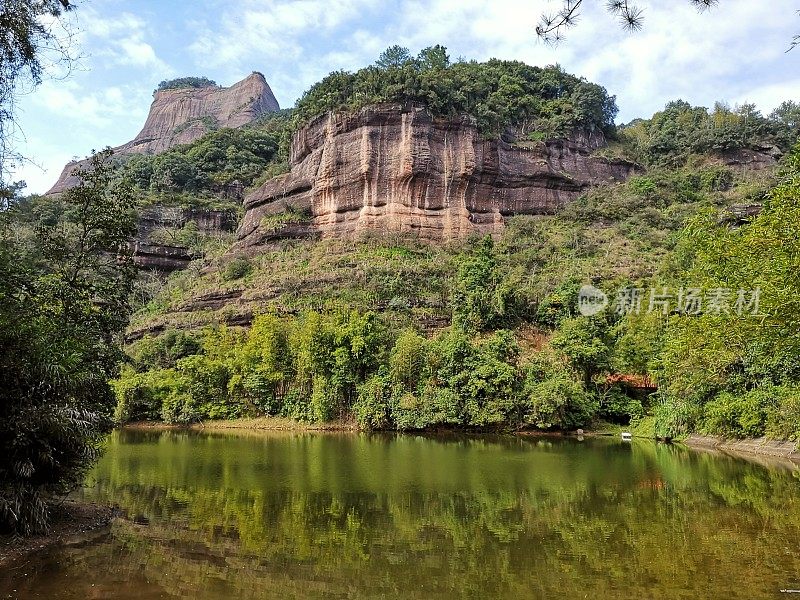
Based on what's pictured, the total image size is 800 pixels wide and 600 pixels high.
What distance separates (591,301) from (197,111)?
360ft

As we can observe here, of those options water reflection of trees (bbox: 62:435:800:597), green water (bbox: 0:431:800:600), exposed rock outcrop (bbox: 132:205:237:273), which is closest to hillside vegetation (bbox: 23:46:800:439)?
exposed rock outcrop (bbox: 132:205:237:273)

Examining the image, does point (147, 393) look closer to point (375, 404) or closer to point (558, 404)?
point (375, 404)

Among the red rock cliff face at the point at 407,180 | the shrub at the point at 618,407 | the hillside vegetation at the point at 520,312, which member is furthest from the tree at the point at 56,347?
the red rock cliff face at the point at 407,180

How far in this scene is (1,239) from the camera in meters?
8.98

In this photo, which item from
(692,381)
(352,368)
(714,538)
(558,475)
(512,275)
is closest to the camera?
(714,538)

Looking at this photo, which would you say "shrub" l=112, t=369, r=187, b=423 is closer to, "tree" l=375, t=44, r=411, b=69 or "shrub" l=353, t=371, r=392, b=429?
"shrub" l=353, t=371, r=392, b=429

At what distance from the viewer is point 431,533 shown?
31.9ft

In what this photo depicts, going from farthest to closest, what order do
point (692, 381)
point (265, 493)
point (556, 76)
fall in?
point (556, 76)
point (692, 381)
point (265, 493)

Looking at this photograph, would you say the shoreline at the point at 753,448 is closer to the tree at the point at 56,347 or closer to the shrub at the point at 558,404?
the shrub at the point at 558,404

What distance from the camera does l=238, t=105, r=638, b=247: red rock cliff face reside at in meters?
52.0

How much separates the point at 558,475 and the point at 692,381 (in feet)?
36.1

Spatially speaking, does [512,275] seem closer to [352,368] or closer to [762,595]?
[352,368]

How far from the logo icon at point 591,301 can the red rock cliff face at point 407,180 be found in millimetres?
18199

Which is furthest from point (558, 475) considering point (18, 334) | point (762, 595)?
point (18, 334)
